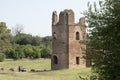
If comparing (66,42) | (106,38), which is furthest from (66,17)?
(106,38)

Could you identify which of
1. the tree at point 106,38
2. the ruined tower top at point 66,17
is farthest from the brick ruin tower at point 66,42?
the tree at point 106,38

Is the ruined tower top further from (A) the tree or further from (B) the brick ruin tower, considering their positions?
(A) the tree

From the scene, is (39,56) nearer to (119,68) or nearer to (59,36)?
(59,36)

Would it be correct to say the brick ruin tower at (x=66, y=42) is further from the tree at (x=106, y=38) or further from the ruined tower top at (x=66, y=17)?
the tree at (x=106, y=38)

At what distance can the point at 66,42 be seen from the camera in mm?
36656

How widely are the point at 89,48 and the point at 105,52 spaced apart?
66 cm

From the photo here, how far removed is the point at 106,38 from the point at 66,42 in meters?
26.9

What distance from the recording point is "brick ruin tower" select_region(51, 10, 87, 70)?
120ft

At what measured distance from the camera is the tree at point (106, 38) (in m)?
9.46

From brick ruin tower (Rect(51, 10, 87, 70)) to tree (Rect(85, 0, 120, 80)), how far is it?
2616cm

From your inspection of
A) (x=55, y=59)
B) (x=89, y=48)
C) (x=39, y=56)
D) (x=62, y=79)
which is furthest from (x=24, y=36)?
(x=89, y=48)

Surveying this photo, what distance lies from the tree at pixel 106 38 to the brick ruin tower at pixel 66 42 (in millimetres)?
26164

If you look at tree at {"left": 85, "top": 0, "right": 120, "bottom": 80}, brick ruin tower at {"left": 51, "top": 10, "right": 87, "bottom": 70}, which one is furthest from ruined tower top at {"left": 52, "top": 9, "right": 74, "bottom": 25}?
tree at {"left": 85, "top": 0, "right": 120, "bottom": 80}

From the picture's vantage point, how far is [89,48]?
33.9 ft
